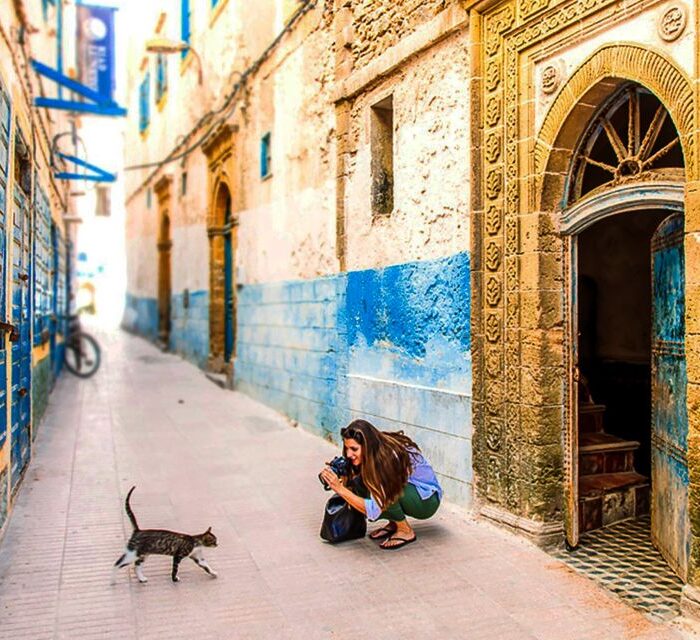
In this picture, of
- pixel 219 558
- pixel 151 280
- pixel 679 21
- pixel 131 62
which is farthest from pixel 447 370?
pixel 131 62

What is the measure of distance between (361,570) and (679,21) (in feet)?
11.4

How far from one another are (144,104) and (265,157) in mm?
12551

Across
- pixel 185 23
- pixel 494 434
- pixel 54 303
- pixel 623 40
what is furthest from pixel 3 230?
pixel 185 23

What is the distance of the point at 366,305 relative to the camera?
729 cm

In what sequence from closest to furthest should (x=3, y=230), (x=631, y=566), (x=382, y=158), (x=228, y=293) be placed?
(x=631, y=566) → (x=3, y=230) → (x=382, y=158) → (x=228, y=293)

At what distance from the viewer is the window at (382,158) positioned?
716 cm

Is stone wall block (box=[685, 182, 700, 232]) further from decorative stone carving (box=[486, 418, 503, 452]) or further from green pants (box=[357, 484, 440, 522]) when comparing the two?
green pants (box=[357, 484, 440, 522])

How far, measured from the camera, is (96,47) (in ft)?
Result: 44.8

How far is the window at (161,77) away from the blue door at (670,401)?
15.9 m

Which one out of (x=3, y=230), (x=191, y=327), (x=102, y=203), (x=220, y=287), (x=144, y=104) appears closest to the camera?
(x=3, y=230)

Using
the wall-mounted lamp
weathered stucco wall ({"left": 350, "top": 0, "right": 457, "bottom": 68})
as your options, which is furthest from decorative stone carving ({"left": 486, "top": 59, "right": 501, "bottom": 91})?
the wall-mounted lamp

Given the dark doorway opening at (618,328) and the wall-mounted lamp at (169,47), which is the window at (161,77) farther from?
the dark doorway opening at (618,328)

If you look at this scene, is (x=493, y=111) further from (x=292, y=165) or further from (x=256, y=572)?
(x=292, y=165)

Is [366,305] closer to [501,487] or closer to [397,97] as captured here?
[397,97]
